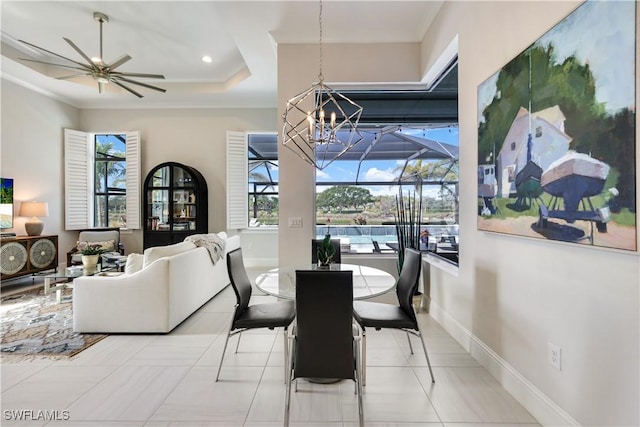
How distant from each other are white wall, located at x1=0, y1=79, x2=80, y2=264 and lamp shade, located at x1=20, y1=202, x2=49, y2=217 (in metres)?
0.18

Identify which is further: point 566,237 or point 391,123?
point 391,123

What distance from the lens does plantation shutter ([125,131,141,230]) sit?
596 centimetres

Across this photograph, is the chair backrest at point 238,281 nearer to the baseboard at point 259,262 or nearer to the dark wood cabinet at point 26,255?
the baseboard at point 259,262

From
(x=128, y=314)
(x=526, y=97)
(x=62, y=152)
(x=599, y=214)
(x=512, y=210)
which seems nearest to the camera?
(x=599, y=214)

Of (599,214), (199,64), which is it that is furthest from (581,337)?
(199,64)

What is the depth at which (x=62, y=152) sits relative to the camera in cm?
582

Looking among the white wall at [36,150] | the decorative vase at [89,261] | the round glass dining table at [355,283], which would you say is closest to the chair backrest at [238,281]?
the round glass dining table at [355,283]

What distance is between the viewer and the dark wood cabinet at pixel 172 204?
5.78 m

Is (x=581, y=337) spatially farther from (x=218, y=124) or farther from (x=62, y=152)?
(x=62, y=152)

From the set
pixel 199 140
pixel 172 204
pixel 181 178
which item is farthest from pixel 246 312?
pixel 199 140

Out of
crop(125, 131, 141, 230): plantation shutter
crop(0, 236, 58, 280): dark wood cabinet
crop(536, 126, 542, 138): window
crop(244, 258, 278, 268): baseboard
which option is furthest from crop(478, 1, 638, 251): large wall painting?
crop(125, 131, 141, 230): plantation shutter

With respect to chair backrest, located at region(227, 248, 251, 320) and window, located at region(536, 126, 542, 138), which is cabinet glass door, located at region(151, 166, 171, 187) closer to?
chair backrest, located at region(227, 248, 251, 320)

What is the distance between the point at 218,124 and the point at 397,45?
393cm

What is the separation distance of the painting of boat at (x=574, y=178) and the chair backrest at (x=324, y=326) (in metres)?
1.10
